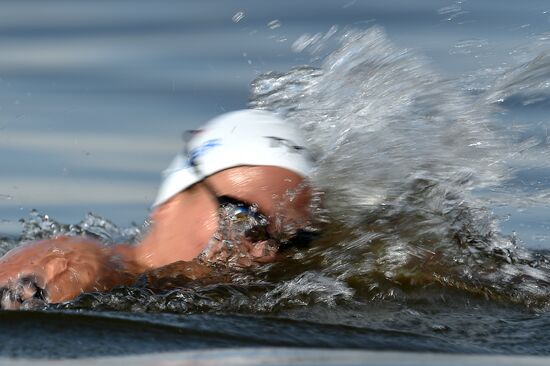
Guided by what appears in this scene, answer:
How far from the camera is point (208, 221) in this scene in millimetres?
5043

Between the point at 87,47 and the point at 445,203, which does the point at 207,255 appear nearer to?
the point at 445,203

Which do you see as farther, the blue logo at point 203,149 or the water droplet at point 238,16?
the water droplet at point 238,16

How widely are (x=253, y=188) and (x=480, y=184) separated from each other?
1129 millimetres

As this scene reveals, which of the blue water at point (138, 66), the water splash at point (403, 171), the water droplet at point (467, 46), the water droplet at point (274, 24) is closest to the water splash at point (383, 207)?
the water splash at point (403, 171)

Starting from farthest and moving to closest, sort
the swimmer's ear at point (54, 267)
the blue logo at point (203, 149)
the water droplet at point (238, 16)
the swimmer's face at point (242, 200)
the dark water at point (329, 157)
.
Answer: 1. the water droplet at point (238, 16)
2. the blue logo at point (203, 149)
3. the swimmer's face at point (242, 200)
4. the swimmer's ear at point (54, 267)
5. the dark water at point (329, 157)

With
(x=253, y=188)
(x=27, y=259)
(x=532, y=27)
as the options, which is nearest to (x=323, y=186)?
(x=253, y=188)

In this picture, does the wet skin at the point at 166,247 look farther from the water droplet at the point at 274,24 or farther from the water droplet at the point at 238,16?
the water droplet at the point at 238,16

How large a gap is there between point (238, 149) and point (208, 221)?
11.8 inches

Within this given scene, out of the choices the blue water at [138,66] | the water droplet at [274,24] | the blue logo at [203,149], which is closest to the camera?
the blue logo at [203,149]

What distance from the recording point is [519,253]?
5.31 metres

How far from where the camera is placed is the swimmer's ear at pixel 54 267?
489 cm

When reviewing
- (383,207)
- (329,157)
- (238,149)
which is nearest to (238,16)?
(329,157)

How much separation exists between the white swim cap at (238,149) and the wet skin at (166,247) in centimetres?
3

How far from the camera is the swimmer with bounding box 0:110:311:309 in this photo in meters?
4.91
